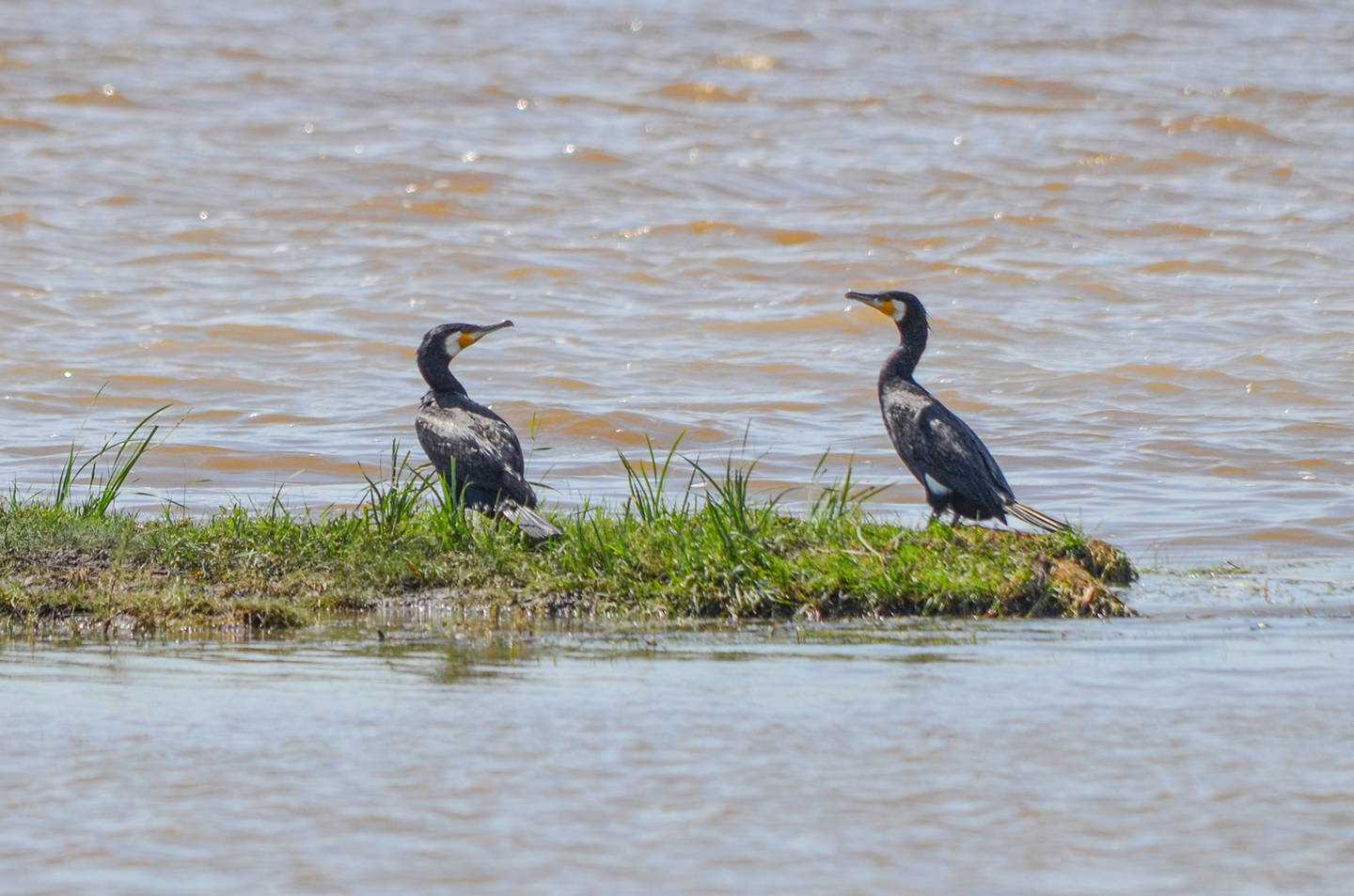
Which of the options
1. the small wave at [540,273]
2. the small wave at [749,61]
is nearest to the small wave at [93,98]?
the small wave at [749,61]

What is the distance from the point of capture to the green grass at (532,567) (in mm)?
7109

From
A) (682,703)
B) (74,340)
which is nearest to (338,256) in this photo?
(74,340)

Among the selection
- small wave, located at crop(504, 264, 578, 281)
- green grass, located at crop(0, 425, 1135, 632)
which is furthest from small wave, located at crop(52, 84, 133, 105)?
green grass, located at crop(0, 425, 1135, 632)

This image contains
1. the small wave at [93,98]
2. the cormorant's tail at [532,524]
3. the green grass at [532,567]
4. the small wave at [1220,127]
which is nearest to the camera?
the green grass at [532,567]

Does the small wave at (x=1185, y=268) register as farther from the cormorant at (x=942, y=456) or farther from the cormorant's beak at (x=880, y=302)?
the cormorant at (x=942, y=456)

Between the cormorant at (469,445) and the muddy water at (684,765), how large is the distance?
169cm

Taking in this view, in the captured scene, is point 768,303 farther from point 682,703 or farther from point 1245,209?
point 682,703

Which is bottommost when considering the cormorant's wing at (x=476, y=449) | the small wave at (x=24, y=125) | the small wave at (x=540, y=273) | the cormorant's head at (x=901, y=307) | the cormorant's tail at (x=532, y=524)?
the cormorant's tail at (x=532, y=524)

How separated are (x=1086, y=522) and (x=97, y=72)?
68.6 feet

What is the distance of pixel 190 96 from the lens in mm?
26703

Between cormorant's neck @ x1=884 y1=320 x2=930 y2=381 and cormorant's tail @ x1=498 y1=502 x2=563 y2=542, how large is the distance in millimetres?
2109

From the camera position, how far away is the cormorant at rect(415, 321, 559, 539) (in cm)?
832

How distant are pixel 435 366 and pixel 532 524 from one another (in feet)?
5.86

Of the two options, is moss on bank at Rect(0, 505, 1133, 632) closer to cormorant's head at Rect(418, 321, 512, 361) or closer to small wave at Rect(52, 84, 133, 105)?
cormorant's head at Rect(418, 321, 512, 361)
